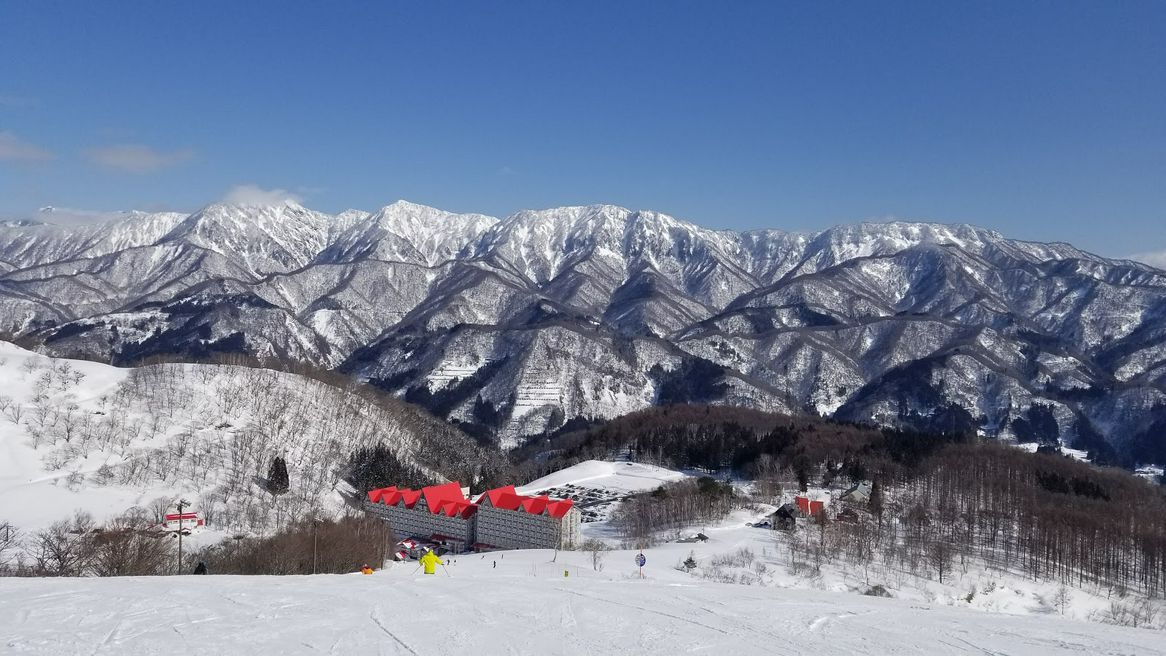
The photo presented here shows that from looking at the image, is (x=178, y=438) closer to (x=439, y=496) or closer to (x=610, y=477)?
(x=439, y=496)

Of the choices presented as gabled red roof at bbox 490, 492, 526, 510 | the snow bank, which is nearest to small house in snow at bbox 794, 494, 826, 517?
gabled red roof at bbox 490, 492, 526, 510

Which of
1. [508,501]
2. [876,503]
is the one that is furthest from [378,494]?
[876,503]

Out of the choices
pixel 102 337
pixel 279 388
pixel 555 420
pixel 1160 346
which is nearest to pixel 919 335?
pixel 1160 346

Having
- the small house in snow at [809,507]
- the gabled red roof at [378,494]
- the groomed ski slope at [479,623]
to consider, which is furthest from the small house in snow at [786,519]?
the groomed ski slope at [479,623]

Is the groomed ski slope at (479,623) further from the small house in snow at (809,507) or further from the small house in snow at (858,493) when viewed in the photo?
the small house in snow at (858,493)

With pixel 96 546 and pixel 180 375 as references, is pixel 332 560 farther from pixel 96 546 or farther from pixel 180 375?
pixel 180 375

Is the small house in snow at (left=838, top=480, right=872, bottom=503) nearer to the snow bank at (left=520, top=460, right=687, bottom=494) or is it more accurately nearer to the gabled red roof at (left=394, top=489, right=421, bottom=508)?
the snow bank at (left=520, top=460, right=687, bottom=494)
